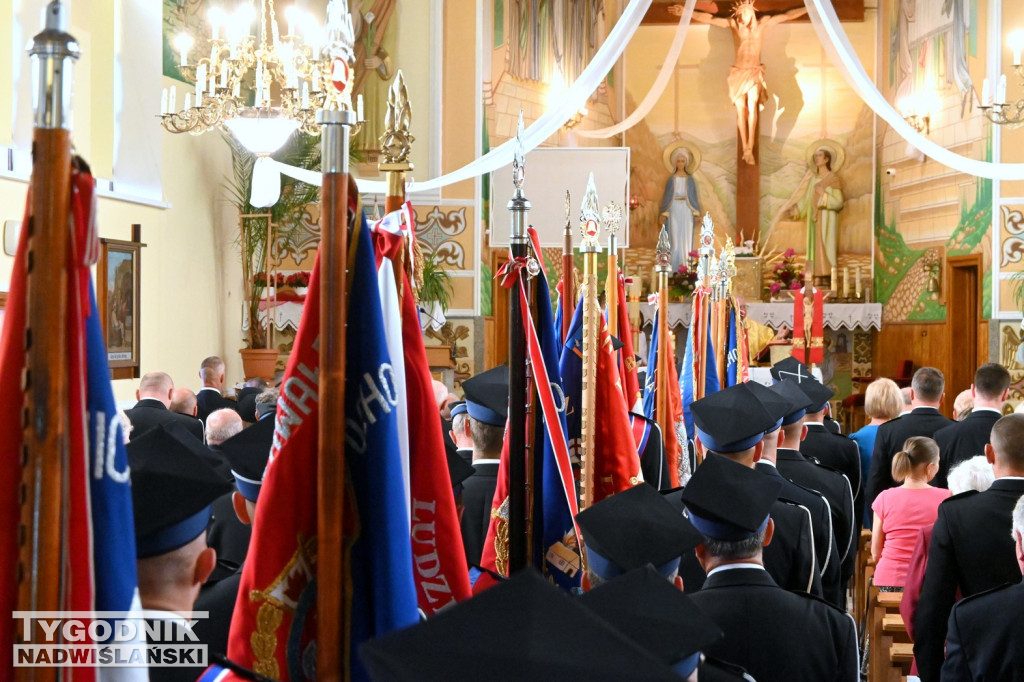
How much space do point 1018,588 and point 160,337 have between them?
29.6 ft

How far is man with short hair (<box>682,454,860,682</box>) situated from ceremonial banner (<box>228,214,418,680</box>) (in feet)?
3.38

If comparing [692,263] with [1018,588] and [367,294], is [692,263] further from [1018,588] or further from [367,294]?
[367,294]

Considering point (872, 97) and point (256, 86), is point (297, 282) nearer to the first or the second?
point (256, 86)

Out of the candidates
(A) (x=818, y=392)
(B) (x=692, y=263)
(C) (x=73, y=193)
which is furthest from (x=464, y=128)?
(C) (x=73, y=193)

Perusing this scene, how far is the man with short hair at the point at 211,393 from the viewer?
24.2 ft

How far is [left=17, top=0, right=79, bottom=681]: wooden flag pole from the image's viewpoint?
164cm

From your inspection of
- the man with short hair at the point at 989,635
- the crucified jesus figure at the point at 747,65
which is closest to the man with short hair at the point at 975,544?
the man with short hair at the point at 989,635

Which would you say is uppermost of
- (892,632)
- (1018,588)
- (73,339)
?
(73,339)

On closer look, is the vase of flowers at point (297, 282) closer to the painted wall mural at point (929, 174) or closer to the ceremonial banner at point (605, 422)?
the ceremonial banner at point (605, 422)

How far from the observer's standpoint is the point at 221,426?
5.18 meters

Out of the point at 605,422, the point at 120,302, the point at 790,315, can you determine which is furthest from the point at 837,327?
the point at 605,422

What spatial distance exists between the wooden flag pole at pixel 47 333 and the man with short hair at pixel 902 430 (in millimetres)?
5884

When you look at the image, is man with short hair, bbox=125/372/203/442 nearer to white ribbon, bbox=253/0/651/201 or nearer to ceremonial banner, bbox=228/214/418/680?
white ribbon, bbox=253/0/651/201

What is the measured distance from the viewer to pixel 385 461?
230 cm
